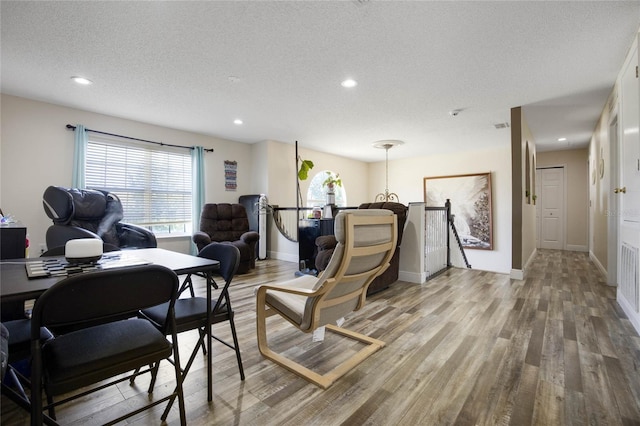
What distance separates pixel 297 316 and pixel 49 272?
1.19m

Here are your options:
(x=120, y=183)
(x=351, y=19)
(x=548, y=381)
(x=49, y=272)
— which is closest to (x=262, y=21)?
(x=351, y=19)

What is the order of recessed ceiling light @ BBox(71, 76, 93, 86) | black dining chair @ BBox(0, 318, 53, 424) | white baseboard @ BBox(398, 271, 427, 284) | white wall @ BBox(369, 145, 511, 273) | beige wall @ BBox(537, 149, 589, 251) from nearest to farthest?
1. black dining chair @ BBox(0, 318, 53, 424)
2. recessed ceiling light @ BBox(71, 76, 93, 86)
3. white baseboard @ BBox(398, 271, 427, 284)
4. white wall @ BBox(369, 145, 511, 273)
5. beige wall @ BBox(537, 149, 589, 251)

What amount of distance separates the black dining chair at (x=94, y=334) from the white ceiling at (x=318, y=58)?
1971 millimetres

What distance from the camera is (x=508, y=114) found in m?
4.27

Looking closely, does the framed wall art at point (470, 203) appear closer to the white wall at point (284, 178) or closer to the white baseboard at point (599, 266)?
the white baseboard at point (599, 266)

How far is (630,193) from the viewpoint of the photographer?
2535mm

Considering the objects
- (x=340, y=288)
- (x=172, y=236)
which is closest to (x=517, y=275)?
(x=340, y=288)

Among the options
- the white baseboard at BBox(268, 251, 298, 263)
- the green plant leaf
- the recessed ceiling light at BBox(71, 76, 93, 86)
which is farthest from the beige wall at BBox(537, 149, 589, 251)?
the recessed ceiling light at BBox(71, 76, 93, 86)

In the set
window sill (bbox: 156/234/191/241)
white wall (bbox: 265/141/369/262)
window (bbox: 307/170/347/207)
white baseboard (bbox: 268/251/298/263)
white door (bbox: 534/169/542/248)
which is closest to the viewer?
window sill (bbox: 156/234/191/241)

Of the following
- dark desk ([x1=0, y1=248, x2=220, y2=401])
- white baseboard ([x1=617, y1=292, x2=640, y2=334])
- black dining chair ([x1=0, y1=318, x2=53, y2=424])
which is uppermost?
dark desk ([x1=0, y1=248, x2=220, y2=401])

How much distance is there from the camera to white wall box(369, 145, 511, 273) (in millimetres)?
6566

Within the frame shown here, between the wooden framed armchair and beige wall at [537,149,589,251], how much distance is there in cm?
752

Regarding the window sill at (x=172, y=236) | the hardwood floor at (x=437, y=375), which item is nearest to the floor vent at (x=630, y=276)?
the hardwood floor at (x=437, y=375)

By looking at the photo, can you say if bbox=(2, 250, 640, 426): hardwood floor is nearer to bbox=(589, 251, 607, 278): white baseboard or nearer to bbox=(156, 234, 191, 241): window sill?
bbox=(589, 251, 607, 278): white baseboard
